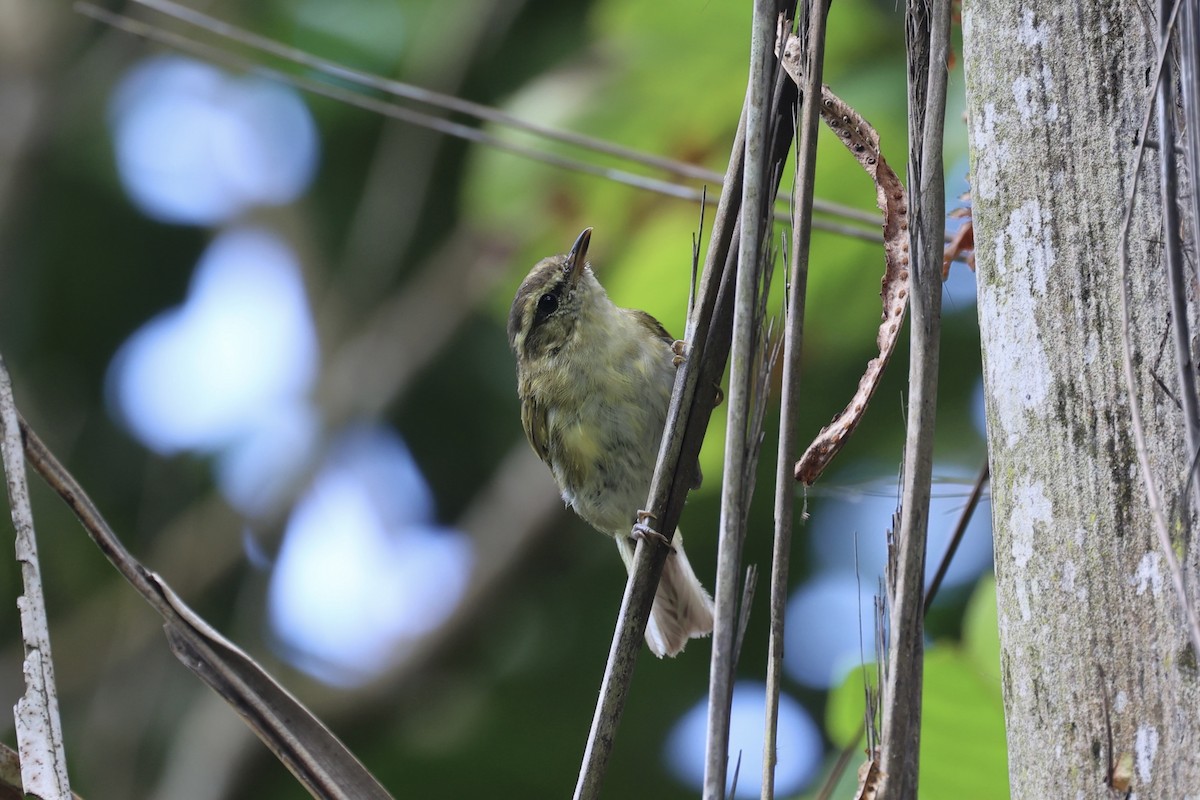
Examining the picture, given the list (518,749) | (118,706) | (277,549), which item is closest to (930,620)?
(518,749)

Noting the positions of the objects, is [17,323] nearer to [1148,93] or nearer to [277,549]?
[277,549]

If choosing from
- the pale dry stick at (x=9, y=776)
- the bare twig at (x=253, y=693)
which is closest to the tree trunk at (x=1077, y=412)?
the bare twig at (x=253, y=693)

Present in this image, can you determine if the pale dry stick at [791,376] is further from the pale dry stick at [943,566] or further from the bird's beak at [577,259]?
the bird's beak at [577,259]

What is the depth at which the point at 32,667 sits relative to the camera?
1628mm

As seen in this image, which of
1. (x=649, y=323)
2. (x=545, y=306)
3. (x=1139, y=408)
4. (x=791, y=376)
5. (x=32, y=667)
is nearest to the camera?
(x=1139, y=408)

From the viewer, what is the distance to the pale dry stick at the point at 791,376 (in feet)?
4.59

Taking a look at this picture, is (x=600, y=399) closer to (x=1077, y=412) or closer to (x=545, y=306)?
(x=545, y=306)

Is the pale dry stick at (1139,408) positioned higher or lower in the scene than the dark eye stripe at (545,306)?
lower

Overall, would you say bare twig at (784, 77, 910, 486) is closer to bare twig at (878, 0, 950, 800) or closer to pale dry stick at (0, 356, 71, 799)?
bare twig at (878, 0, 950, 800)

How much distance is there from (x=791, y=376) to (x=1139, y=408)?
0.38m

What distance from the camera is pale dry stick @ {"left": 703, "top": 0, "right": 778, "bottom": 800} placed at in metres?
1.42

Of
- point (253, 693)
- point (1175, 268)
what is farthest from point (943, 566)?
point (253, 693)

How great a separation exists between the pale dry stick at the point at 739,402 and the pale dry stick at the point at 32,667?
818 mm

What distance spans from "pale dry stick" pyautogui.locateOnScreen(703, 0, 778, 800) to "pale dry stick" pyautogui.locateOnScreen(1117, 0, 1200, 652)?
42 centimetres
